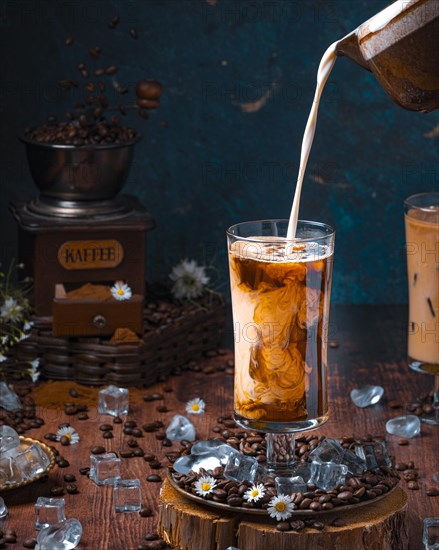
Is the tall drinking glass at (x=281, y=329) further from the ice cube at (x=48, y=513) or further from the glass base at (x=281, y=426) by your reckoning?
the ice cube at (x=48, y=513)

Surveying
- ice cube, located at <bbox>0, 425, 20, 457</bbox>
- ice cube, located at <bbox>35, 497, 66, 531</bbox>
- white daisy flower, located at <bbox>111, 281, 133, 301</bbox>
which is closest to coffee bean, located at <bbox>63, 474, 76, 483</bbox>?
ice cube, located at <bbox>0, 425, 20, 457</bbox>

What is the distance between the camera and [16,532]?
86.3 inches

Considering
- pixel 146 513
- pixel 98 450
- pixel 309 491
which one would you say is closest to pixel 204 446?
pixel 146 513

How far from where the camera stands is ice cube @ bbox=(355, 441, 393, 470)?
2.21 meters

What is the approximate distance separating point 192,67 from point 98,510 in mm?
1795

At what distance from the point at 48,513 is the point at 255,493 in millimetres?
440

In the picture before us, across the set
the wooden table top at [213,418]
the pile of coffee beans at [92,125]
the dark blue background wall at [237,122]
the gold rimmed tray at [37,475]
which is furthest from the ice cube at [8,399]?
the dark blue background wall at [237,122]

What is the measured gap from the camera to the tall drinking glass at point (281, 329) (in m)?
2.02

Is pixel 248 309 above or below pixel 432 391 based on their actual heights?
above

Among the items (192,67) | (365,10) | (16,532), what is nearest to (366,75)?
(365,10)

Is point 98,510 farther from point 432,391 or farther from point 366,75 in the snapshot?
point 366,75

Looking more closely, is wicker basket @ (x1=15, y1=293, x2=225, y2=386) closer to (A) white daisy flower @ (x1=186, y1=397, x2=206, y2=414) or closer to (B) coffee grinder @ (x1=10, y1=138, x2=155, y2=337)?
(B) coffee grinder @ (x1=10, y1=138, x2=155, y2=337)

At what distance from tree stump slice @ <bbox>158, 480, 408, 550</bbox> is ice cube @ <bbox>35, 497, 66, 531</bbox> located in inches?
8.6

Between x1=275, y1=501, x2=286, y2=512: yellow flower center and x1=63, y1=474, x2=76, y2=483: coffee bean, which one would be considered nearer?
x1=275, y1=501, x2=286, y2=512: yellow flower center
